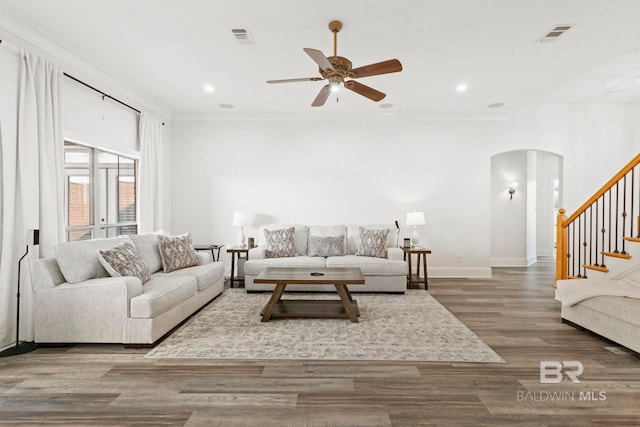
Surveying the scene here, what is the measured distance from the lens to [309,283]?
3.57 m

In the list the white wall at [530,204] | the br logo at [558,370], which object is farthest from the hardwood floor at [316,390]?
the white wall at [530,204]

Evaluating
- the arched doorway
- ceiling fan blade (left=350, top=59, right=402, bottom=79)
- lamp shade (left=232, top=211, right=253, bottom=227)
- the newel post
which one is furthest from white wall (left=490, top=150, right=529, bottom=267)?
ceiling fan blade (left=350, top=59, right=402, bottom=79)

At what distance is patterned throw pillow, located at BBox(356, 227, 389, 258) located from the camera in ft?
17.4

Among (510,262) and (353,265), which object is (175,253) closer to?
(353,265)

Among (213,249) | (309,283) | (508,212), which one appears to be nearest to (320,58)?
(309,283)

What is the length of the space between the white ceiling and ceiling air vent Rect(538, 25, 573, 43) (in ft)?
0.21

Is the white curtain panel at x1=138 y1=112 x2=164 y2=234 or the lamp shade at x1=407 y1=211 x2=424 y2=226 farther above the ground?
the white curtain panel at x1=138 y1=112 x2=164 y2=234

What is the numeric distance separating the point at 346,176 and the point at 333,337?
3.54 m

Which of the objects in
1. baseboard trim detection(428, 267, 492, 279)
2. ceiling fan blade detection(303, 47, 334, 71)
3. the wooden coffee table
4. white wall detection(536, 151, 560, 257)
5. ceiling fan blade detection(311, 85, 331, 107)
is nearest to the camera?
ceiling fan blade detection(303, 47, 334, 71)

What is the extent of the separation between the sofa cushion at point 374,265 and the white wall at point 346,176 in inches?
51.5

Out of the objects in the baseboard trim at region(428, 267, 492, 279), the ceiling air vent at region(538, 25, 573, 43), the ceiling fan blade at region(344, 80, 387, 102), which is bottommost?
the baseboard trim at region(428, 267, 492, 279)

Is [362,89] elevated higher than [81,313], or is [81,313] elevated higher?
[362,89]

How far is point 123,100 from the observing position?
486 centimetres

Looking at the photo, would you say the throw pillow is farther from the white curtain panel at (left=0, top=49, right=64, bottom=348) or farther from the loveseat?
the white curtain panel at (left=0, top=49, right=64, bottom=348)
